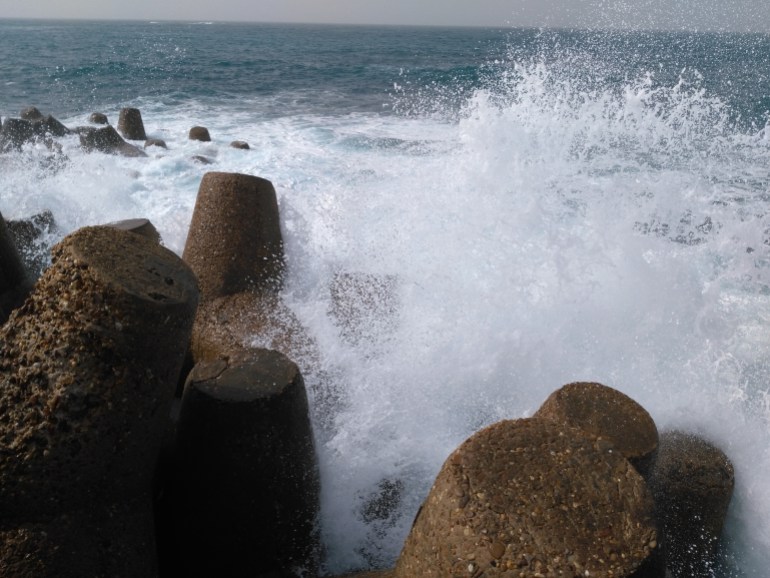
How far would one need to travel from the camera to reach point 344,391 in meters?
3.46

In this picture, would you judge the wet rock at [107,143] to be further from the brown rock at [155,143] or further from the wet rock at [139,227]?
the wet rock at [139,227]

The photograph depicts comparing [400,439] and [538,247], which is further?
[538,247]

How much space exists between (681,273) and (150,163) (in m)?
9.02

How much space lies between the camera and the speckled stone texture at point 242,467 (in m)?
2.23

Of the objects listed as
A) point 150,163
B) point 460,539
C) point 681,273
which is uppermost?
point 460,539

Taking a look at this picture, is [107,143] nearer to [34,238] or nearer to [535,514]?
[34,238]

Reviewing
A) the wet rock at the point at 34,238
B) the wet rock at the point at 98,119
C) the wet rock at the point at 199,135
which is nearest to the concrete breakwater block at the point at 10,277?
the wet rock at the point at 34,238

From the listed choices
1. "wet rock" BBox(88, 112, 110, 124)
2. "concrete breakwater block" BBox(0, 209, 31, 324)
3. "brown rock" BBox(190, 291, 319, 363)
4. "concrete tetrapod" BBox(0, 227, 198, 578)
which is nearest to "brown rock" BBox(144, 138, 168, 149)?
"wet rock" BBox(88, 112, 110, 124)

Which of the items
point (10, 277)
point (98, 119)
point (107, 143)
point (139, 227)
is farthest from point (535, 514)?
point (98, 119)

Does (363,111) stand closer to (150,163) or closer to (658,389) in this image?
(150,163)

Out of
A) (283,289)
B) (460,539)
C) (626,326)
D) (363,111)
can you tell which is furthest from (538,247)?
(363,111)

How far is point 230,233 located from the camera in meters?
3.78

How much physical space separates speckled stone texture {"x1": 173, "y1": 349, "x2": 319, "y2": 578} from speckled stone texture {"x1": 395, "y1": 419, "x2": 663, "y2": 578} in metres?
0.84

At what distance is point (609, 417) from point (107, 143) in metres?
11.2
